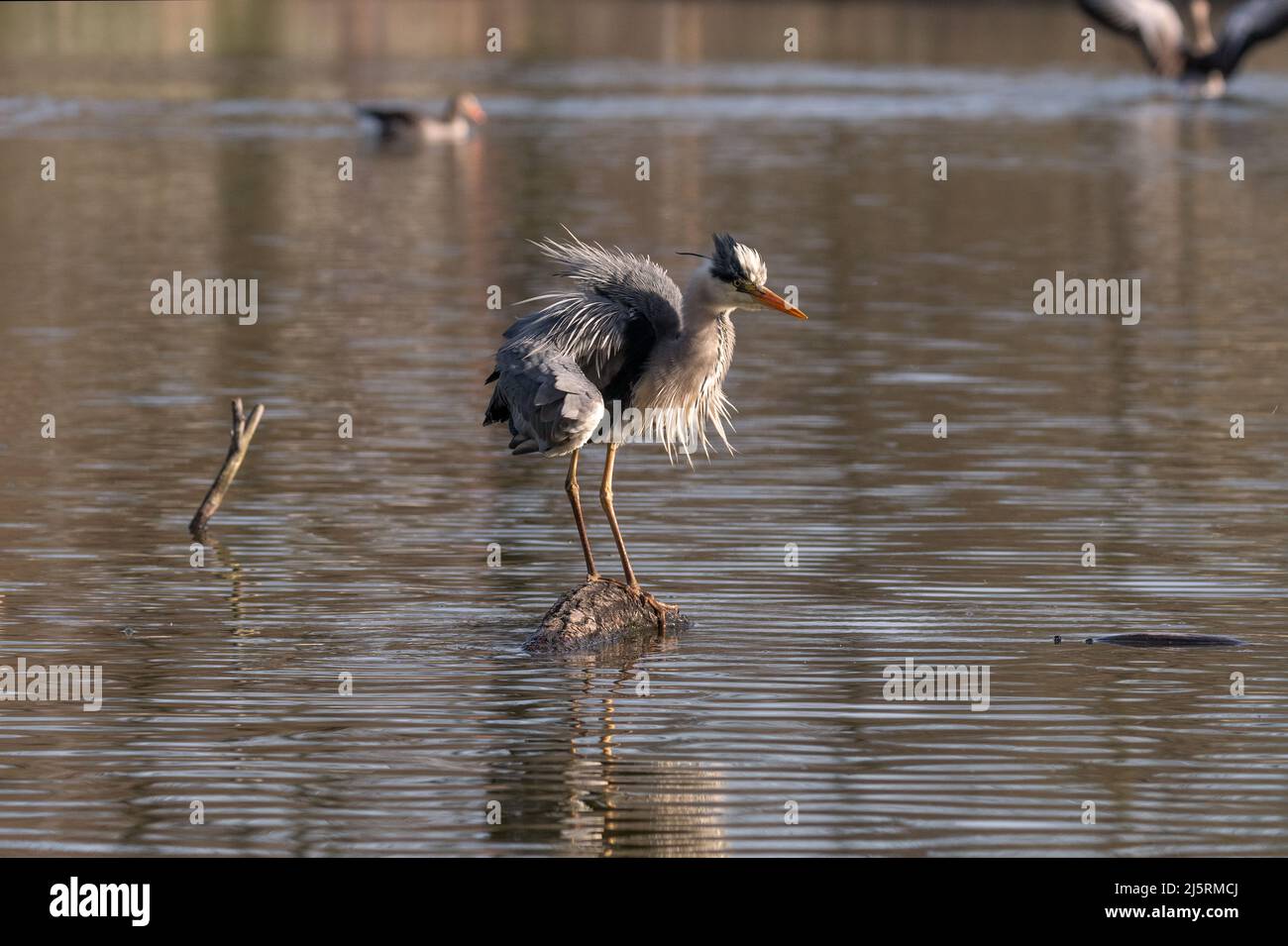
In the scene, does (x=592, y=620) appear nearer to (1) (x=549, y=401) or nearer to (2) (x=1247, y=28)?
(1) (x=549, y=401)

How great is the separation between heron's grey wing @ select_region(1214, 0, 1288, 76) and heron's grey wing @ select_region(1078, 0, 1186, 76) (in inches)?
44.7

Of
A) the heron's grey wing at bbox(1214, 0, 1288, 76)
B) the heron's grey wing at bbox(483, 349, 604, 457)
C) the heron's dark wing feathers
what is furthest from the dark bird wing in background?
the heron's grey wing at bbox(483, 349, 604, 457)

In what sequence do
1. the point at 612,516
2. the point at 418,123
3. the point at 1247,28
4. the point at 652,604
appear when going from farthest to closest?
the point at 1247,28, the point at 418,123, the point at 612,516, the point at 652,604

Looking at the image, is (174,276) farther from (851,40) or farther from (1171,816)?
(851,40)

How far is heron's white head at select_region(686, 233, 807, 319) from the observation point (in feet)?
43.4

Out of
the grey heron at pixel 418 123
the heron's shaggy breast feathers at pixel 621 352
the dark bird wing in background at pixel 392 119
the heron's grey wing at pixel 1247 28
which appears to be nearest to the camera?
the heron's shaggy breast feathers at pixel 621 352

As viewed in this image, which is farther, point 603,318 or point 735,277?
point 603,318

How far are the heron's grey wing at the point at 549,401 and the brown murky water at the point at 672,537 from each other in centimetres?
114

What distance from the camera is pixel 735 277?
523 inches

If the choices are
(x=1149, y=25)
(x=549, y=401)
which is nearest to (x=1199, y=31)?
(x=1149, y=25)

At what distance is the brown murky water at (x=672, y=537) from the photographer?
10742mm

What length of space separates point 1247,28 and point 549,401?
44.9m

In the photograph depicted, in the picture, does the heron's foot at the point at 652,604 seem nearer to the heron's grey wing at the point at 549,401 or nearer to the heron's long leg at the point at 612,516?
the heron's long leg at the point at 612,516

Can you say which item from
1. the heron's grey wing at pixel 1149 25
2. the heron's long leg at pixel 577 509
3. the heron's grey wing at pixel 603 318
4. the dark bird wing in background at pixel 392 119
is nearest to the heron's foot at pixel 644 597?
the heron's long leg at pixel 577 509
